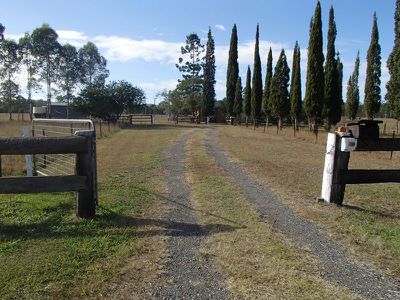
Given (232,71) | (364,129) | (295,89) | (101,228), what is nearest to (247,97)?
(232,71)

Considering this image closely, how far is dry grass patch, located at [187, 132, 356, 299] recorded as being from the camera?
3.71m

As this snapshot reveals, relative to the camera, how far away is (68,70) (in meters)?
72.1

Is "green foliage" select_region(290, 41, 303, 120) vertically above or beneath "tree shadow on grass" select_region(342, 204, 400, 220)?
above

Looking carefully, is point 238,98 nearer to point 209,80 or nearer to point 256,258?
point 209,80

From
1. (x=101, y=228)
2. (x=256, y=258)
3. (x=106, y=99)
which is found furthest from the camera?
(x=106, y=99)

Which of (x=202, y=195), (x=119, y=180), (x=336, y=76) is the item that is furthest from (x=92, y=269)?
(x=336, y=76)

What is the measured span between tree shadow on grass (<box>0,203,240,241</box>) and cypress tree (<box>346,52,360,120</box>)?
2234 inches

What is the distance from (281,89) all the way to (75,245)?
126 feet

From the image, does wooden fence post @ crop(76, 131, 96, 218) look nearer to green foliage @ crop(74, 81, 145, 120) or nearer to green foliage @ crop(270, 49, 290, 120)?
green foliage @ crop(270, 49, 290, 120)

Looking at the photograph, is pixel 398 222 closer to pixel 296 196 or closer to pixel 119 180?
pixel 296 196

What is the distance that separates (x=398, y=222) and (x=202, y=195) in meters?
3.31

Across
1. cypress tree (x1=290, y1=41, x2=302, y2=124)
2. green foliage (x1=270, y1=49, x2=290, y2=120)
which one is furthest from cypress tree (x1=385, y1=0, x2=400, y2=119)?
green foliage (x1=270, y1=49, x2=290, y2=120)

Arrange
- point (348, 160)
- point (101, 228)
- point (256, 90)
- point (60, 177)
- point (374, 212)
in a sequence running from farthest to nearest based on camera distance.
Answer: point (256, 90)
point (348, 160)
point (374, 212)
point (60, 177)
point (101, 228)

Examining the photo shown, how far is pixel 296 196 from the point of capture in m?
8.00
